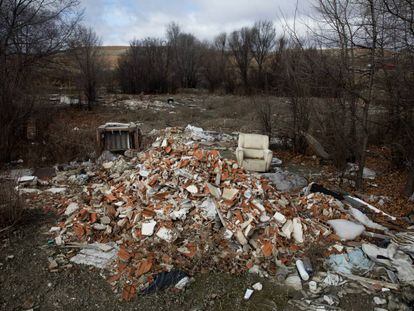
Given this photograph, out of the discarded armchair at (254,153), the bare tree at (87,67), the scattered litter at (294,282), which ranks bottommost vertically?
the scattered litter at (294,282)

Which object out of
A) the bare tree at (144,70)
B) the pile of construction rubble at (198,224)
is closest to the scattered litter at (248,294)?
the pile of construction rubble at (198,224)

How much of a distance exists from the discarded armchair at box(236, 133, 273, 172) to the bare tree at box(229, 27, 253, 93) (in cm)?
1906

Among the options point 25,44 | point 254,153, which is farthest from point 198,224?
point 25,44

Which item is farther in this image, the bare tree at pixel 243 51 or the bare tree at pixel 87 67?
the bare tree at pixel 243 51

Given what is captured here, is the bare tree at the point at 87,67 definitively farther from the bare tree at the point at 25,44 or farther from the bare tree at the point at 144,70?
the bare tree at the point at 144,70

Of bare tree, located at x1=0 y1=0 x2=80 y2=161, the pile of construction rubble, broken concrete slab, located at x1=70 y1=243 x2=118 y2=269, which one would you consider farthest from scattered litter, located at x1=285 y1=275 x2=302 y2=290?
bare tree, located at x1=0 y1=0 x2=80 y2=161

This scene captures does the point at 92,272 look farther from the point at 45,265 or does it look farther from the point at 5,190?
the point at 5,190

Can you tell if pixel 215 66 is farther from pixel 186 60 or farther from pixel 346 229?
pixel 346 229

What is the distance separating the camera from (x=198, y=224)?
480 centimetres

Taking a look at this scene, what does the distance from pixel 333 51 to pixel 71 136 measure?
22.7ft

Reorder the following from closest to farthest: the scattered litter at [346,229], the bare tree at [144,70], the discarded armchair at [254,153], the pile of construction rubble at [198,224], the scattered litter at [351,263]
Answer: the scattered litter at [351,263] < the pile of construction rubble at [198,224] < the scattered litter at [346,229] < the discarded armchair at [254,153] < the bare tree at [144,70]

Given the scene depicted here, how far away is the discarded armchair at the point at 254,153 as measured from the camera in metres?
7.59

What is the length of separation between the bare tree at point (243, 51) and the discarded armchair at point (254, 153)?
62.5ft

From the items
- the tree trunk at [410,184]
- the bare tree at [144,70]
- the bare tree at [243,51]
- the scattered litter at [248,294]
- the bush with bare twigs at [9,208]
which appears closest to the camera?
the scattered litter at [248,294]
